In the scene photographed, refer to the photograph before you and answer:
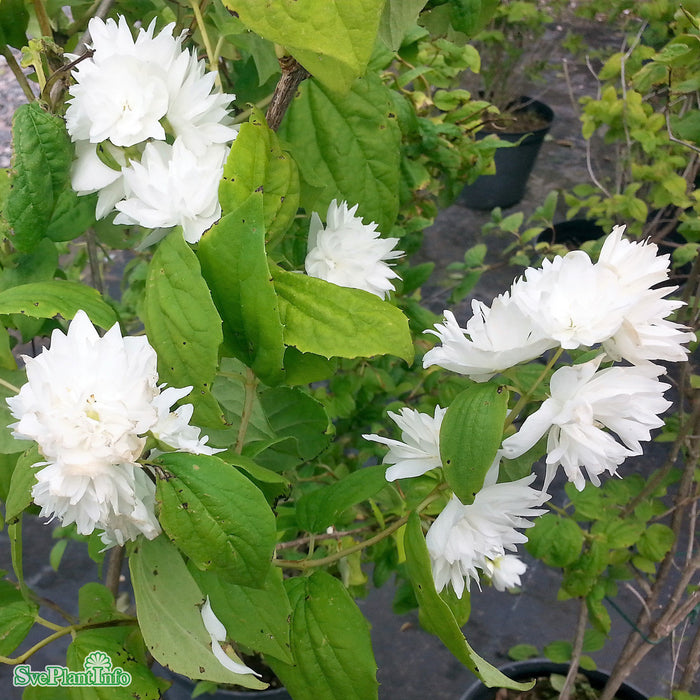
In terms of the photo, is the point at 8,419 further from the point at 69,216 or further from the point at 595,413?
the point at 595,413

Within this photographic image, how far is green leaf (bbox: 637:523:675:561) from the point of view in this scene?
42.3 inches

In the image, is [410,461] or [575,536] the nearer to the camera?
[410,461]

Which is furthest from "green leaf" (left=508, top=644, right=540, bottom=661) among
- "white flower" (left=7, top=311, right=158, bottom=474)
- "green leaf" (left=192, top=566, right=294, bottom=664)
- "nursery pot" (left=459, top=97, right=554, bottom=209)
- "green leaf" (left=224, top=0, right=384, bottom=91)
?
"nursery pot" (left=459, top=97, right=554, bottom=209)

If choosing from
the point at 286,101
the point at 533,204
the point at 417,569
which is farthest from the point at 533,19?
the point at 417,569

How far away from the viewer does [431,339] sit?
1.16 m

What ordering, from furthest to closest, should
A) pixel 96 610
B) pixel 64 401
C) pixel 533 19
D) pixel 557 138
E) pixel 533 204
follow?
pixel 557 138 < pixel 533 204 < pixel 533 19 < pixel 96 610 < pixel 64 401

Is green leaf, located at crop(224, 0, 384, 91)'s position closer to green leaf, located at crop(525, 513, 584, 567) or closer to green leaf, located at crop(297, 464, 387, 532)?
green leaf, located at crop(297, 464, 387, 532)

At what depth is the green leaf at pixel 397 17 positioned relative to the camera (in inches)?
19.1

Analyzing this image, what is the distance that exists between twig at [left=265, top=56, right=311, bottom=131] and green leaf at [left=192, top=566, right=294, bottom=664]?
1.22ft

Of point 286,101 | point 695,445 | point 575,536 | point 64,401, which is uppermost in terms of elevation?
point 286,101

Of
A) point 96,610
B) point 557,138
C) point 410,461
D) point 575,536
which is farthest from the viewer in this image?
point 557,138

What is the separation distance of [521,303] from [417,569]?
0.22 metres

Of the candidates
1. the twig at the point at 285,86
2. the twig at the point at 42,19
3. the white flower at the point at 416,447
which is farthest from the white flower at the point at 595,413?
the twig at the point at 42,19

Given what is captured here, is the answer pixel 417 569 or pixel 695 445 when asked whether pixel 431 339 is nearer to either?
pixel 695 445
